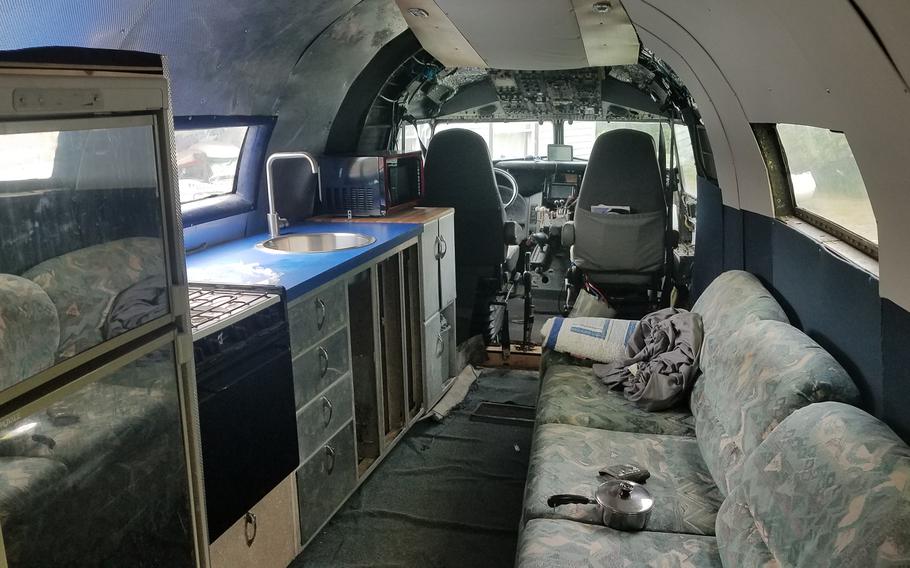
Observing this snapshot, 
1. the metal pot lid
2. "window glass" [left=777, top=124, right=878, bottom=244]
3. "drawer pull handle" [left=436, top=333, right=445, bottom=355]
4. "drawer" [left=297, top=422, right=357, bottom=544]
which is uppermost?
"window glass" [left=777, top=124, right=878, bottom=244]

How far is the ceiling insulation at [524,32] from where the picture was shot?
3.31 metres

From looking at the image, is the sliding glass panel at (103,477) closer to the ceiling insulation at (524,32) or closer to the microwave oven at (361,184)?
the ceiling insulation at (524,32)

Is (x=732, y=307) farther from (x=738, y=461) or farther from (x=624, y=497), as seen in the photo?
(x=624, y=497)

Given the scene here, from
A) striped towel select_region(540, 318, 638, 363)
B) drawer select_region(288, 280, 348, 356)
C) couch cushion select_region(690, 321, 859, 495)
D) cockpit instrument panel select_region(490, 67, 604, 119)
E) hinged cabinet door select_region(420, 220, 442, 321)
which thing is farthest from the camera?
cockpit instrument panel select_region(490, 67, 604, 119)

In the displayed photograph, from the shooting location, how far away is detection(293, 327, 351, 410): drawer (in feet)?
8.75

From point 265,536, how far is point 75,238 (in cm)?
143

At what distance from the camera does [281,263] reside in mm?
2941

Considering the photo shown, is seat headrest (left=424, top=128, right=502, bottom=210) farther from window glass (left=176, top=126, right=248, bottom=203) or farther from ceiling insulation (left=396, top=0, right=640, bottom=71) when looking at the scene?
window glass (left=176, top=126, right=248, bottom=203)

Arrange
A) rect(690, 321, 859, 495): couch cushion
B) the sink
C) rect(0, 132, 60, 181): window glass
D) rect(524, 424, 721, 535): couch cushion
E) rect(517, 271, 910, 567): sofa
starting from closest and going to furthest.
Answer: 1. rect(0, 132, 60, 181): window glass
2. rect(517, 271, 910, 567): sofa
3. rect(690, 321, 859, 495): couch cushion
4. rect(524, 424, 721, 535): couch cushion
5. the sink

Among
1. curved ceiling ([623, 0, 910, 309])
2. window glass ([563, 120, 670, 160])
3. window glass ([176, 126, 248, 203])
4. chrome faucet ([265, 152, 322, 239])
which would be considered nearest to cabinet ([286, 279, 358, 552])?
chrome faucet ([265, 152, 322, 239])

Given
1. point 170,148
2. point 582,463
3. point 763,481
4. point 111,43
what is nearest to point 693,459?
point 582,463

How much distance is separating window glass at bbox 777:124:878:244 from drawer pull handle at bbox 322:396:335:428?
1936 millimetres

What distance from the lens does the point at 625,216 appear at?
14.8ft

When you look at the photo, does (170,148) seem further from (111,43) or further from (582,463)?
(582,463)
